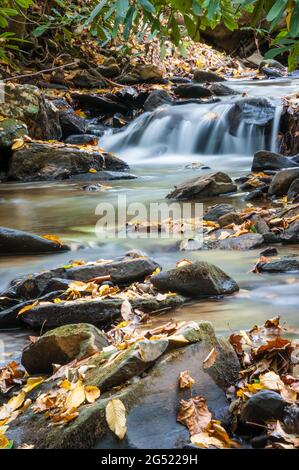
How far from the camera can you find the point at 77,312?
11.7 feet

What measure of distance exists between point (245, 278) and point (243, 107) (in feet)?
30.4

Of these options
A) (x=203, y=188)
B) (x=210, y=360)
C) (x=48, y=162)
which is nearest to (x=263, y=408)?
(x=210, y=360)

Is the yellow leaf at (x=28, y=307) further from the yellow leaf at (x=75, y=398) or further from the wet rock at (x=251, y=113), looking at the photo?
the wet rock at (x=251, y=113)

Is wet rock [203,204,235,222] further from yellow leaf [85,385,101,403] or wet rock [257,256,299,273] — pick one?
yellow leaf [85,385,101,403]

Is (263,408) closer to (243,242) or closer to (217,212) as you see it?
(243,242)

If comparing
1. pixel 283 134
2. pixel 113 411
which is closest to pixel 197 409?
pixel 113 411

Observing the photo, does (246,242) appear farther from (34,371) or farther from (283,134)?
(283,134)

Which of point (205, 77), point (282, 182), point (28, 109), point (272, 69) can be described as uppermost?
point (272, 69)

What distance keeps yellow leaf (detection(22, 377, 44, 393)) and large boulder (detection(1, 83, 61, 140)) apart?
9.62 m

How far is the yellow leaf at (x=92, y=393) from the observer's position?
2342mm

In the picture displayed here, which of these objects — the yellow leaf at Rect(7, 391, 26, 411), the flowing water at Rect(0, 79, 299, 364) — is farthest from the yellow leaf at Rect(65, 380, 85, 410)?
the flowing water at Rect(0, 79, 299, 364)

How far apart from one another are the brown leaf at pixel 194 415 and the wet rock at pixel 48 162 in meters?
8.69

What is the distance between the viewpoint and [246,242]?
17.3ft

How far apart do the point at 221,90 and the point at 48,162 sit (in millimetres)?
6277
